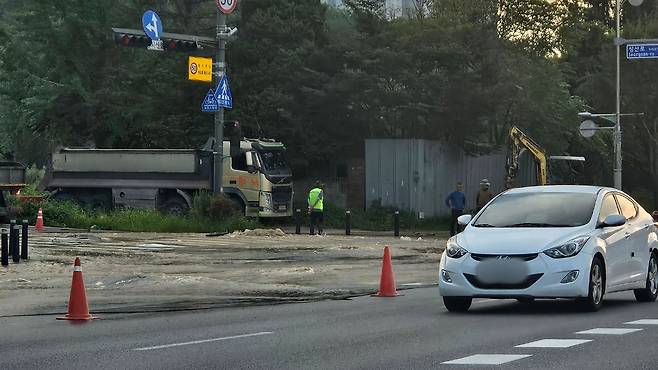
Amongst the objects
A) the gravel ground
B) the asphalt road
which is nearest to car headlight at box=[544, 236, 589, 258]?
the asphalt road

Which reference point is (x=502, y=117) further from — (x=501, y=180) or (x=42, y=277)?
(x=42, y=277)

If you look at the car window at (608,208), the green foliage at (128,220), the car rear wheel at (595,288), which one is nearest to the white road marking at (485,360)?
the car rear wheel at (595,288)

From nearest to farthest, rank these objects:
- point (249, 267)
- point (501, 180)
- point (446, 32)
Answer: point (249, 267), point (446, 32), point (501, 180)

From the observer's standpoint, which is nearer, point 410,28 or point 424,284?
point 424,284

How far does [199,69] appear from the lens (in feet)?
124

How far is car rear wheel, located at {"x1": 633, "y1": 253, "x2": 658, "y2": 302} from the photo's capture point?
17.8 m

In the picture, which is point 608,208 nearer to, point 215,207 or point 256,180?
point 215,207

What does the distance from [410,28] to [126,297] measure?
111 ft

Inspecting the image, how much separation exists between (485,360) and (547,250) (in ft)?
14.7

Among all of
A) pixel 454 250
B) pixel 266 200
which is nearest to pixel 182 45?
pixel 266 200

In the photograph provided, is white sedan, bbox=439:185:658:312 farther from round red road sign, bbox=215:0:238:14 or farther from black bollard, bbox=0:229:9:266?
round red road sign, bbox=215:0:238:14

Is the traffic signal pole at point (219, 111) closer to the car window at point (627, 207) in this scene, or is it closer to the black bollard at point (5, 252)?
the black bollard at point (5, 252)

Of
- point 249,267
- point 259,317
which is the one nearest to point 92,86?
point 249,267

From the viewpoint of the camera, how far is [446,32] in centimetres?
4881
